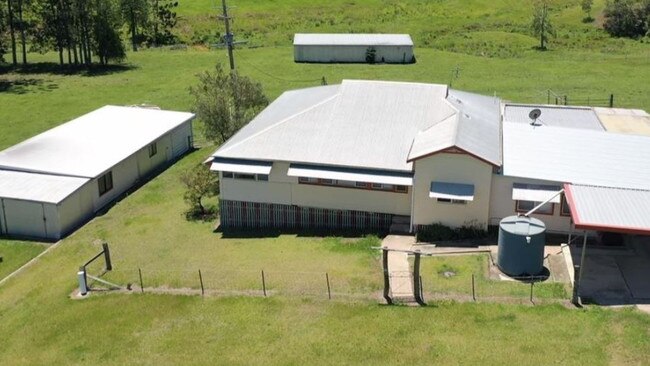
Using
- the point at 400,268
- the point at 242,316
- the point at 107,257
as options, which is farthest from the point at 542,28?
the point at 242,316

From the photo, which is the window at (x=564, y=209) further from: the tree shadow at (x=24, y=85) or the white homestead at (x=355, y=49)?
the tree shadow at (x=24, y=85)

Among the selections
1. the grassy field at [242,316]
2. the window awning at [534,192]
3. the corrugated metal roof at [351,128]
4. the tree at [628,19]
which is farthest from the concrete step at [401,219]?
the tree at [628,19]

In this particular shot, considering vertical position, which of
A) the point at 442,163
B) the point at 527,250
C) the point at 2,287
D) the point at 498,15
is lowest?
the point at 2,287

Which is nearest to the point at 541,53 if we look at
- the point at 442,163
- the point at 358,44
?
the point at 358,44

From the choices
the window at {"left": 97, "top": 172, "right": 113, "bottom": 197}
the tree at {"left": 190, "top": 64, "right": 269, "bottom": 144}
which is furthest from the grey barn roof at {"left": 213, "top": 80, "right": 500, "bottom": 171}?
the window at {"left": 97, "top": 172, "right": 113, "bottom": 197}

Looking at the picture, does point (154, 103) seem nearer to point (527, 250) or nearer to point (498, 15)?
point (527, 250)

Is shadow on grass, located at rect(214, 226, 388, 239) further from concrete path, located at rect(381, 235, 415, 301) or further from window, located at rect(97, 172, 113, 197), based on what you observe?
window, located at rect(97, 172, 113, 197)

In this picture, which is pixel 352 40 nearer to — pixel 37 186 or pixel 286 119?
pixel 286 119
